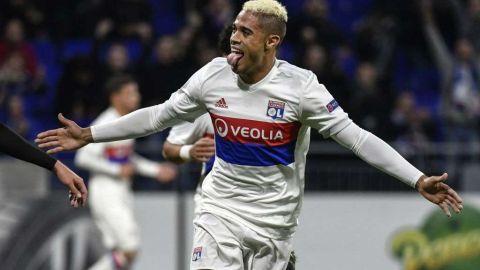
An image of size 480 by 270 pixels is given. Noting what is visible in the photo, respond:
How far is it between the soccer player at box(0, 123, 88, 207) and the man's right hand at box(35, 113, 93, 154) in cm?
24

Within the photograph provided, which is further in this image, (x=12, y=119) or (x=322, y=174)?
(x=12, y=119)

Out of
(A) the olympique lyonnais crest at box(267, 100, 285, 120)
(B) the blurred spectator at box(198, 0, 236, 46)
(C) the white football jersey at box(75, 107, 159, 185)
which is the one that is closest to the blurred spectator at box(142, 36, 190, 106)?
(B) the blurred spectator at box(198, 0, 236, 46)

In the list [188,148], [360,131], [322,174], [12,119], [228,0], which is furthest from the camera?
[228,0]

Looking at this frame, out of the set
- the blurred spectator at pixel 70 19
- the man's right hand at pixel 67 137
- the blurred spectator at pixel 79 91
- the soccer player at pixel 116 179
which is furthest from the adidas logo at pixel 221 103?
the blurred spectator at pixel 70 19

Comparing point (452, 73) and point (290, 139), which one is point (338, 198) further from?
point (290, 139)

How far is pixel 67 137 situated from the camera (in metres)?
6.41

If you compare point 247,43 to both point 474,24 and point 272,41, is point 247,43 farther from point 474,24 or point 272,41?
point 474,24

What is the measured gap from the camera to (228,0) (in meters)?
14.1

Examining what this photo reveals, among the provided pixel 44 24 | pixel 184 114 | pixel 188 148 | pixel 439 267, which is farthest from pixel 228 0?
pixel 184 114

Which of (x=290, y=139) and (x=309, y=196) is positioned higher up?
(x=290, y=139)

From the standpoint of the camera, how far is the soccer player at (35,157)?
6035 millimetres

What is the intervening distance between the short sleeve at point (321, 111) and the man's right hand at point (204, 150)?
3.14 ft

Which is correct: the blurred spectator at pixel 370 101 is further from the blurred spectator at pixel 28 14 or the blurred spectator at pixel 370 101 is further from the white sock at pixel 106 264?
the blurred spectator at pixel 28 14

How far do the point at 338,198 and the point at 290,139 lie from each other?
5367 mm
